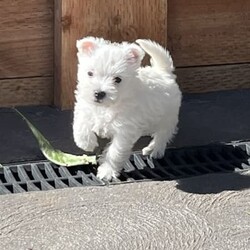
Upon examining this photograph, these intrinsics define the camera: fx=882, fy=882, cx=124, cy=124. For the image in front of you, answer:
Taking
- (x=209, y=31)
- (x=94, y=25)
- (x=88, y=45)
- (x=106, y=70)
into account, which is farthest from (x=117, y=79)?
(x=209, y=31)

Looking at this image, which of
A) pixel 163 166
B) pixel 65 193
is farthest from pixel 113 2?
pixel 65 193

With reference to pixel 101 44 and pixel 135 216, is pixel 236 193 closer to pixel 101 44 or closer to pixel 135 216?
pixel 135 216

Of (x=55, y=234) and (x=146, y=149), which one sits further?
(x=146, y=149)

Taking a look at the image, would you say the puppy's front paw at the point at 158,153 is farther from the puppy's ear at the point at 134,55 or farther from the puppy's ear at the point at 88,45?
the puppy's ear at the point at 88,45

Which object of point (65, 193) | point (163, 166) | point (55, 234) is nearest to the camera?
point (55, 234)

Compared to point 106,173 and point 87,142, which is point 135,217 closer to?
point 106,173

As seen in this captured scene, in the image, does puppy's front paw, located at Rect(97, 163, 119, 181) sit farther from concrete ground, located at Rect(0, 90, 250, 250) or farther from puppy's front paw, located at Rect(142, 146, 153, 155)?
puppy's front paw, located at Rect(142, 146, 153, 155)

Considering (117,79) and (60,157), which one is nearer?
(117,79)
